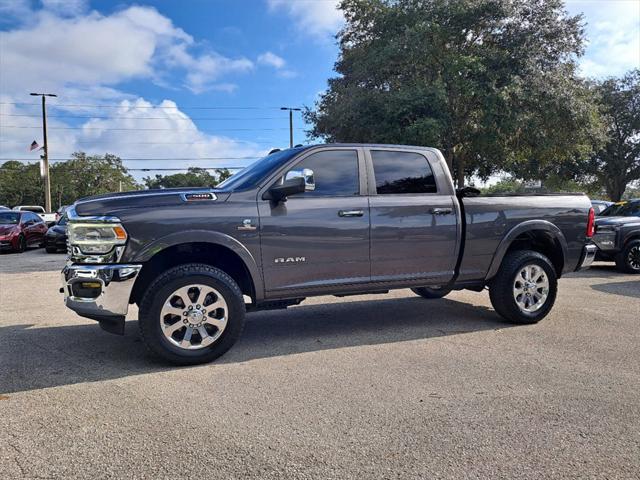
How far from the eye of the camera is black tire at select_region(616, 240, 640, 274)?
34.0 feet

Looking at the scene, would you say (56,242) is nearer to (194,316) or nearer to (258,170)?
(258,170)

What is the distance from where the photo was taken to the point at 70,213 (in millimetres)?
4445

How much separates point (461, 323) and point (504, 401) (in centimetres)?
246

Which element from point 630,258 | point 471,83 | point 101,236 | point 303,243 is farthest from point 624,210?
point 101,236

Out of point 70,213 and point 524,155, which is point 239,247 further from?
point 524,155

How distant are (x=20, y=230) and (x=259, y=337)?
1520 centimetres

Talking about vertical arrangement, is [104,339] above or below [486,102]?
below

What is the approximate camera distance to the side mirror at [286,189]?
4.67 m

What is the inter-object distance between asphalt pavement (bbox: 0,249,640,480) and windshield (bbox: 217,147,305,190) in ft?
5.32

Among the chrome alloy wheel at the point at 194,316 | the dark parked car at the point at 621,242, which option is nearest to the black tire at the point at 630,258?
the dark parked car at the point at 621,242

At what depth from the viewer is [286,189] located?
184 inches

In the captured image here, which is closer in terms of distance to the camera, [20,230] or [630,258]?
[630,258]

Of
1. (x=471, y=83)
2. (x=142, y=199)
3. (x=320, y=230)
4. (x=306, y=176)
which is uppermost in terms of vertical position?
(x=471, y=83)

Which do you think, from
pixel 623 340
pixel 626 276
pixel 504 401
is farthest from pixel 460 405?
pixel 626 276
